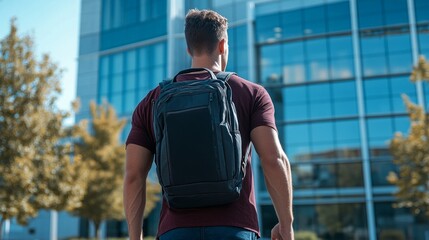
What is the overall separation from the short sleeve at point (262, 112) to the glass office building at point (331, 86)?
32383mm

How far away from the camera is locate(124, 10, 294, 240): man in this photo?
86.9 inches

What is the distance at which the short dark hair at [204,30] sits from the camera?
2506mm

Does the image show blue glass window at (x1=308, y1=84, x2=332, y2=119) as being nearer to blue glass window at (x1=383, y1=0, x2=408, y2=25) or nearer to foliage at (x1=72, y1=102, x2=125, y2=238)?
blue glass window at (x1=383, y1=0, x2=408, y2=25)

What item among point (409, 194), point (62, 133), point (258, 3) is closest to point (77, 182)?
point (62, 133)

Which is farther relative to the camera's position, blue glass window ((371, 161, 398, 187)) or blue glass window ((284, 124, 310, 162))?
blue glass window ((284, 124, 310, 162))

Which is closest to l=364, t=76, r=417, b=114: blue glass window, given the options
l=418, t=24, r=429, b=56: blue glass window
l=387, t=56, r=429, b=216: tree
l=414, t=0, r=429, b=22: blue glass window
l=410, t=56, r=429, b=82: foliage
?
l=418, t=24, r=429, b=56: blue glass window

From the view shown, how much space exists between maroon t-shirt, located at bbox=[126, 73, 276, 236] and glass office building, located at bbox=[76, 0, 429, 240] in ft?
106

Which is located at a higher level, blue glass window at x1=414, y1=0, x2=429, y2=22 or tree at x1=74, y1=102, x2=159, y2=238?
blue glass window at x1=414, y1=0, x2=429, y2=22

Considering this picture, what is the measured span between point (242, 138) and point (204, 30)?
1.84ft

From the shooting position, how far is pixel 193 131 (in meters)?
2.20

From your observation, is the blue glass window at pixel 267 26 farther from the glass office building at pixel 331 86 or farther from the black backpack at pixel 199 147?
the black backpack at pixel 199 147

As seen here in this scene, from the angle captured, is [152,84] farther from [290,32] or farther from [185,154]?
[185,154]

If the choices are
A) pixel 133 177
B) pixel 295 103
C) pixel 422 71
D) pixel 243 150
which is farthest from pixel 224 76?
pixel 295 103

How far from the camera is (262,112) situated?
2379 mm
